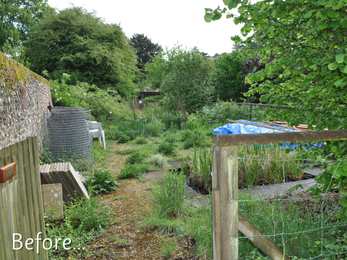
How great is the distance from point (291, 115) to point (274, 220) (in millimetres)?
1005

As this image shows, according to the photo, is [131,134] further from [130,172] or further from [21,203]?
[21,203]

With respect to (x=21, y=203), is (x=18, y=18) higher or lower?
higher

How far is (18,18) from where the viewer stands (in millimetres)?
23469

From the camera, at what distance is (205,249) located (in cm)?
245

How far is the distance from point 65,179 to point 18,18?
25.5m

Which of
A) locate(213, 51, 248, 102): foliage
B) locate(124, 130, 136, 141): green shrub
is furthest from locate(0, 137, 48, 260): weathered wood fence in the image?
locate(213, 51, 248, 102): foliage

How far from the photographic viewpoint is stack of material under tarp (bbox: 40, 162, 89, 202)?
12.1 feet

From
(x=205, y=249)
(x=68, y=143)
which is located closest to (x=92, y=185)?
(x=68, y=143)

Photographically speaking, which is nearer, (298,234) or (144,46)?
(298,234)

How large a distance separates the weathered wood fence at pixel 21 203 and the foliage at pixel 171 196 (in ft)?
4.95

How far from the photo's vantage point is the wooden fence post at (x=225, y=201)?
4.96ft

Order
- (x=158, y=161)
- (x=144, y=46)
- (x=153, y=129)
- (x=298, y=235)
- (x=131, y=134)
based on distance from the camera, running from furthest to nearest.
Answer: (x=144, y=46) → (x=153, y=129) → (x=131, y=134) → (x=158, y=161) → (x=298, y=235)

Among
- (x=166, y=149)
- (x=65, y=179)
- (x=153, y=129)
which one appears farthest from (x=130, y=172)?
(x=153, y=129)

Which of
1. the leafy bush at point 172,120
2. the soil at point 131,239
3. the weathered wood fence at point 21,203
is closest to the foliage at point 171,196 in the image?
the soil at point 131,239
